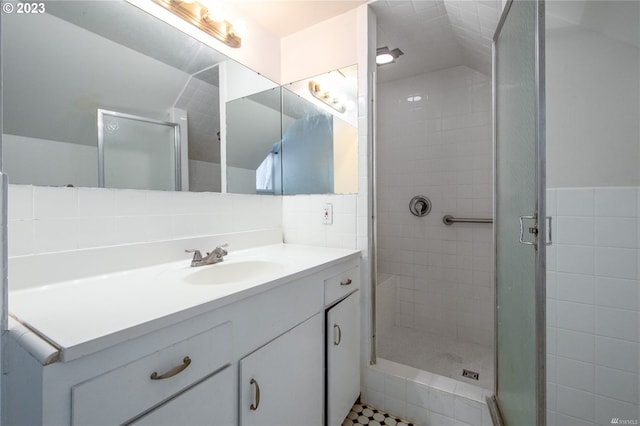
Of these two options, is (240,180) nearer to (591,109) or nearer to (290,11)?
(290,11)

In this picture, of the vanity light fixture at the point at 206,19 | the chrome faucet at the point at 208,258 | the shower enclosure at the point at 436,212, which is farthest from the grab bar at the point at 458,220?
the vanity light fixture at the point at 206,19

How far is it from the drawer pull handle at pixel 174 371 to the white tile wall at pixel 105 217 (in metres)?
0.62

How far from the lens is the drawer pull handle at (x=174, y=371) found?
585 millimetres

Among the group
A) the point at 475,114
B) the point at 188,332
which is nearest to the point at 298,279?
the point at 188,332

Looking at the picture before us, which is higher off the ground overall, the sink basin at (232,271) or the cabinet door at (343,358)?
the sink basin at (232,271)

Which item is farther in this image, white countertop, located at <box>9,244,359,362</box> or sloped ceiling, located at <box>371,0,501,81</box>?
sloped ceiling, located at <box>371,0,501,81</box>

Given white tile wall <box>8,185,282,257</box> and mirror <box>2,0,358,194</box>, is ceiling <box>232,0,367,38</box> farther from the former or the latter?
white tile wall <box>8,185,282,257</box>

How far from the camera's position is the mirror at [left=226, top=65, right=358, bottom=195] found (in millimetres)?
1543

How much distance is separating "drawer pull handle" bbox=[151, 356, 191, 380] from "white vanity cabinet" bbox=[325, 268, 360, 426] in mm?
637

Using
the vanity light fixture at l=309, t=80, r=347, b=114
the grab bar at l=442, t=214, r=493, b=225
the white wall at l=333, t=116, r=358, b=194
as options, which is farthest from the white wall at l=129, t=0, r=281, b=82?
the grab bar at l=442, t=214, r=493, b=225

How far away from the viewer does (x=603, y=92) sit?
1150 millimetres

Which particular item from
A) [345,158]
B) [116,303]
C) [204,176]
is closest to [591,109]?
[345,158]

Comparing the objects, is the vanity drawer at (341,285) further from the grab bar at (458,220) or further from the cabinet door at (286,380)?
the grab bar at (458,220)

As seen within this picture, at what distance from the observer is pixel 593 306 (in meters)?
1.19
